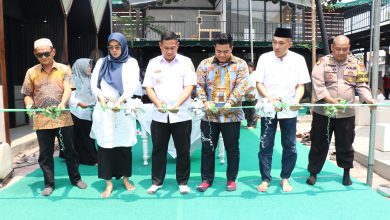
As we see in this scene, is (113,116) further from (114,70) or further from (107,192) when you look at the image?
(107,192)

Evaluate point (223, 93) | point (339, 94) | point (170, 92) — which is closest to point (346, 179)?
point (339, 94)

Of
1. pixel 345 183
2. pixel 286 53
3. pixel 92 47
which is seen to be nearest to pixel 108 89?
pixel 286 53

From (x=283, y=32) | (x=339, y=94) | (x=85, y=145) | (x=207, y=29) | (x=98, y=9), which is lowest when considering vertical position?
(x=85, y=145)

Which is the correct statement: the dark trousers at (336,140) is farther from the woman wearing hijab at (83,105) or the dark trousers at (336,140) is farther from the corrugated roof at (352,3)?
the corrugated roof at (352,3)

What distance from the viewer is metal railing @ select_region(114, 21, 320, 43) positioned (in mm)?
14164

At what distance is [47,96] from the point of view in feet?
11.6

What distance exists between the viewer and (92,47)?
10477 millimetres

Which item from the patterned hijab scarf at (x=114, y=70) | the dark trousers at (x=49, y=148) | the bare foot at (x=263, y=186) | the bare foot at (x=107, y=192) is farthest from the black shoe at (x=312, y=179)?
the dark trousers at (x=49, y=148)

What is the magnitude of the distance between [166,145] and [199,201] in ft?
2.17

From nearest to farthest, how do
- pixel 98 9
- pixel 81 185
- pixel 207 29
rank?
pixel 81 185
pixel 98 9
pixel 207 29

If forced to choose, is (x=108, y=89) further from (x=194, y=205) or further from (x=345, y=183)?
(x=345, y=183)

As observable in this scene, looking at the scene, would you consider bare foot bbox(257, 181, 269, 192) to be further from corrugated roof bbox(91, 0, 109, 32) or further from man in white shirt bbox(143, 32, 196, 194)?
corrugated roof bbox(91, 0, 109, 32)

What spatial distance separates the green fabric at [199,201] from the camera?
3.02 m

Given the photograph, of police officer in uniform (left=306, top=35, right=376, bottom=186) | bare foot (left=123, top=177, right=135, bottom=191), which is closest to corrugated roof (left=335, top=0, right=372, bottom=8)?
police officer in uniform (left=306, top=35, right=376, bottom=186)
